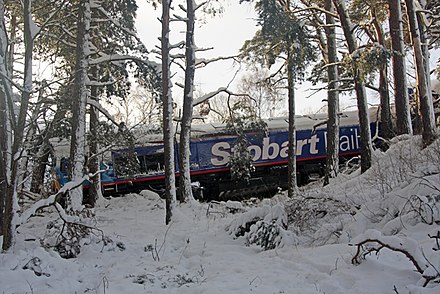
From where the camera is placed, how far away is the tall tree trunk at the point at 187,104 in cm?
1052

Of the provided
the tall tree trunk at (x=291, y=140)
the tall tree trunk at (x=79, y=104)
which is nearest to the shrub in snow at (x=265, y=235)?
the tall tree trunk at (x=79, y=104)

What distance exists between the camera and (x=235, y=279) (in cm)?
434

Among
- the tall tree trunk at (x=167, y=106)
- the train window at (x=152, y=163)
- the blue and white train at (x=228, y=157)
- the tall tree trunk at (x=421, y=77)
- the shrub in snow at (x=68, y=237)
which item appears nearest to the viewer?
the shrub in snow at (x=68, y=237)

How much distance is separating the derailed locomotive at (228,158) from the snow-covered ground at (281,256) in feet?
25.6

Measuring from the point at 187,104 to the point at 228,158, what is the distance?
5756 millimetres

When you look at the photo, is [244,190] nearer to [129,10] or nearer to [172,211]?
[172,211]

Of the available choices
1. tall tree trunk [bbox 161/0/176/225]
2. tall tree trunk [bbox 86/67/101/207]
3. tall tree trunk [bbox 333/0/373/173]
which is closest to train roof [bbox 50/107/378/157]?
tall tree trunk [bbox 86/67/101/207]

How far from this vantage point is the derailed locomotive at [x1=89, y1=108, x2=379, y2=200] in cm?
1531

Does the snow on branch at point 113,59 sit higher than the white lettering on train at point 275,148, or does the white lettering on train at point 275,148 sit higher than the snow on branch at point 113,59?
the snow on branch at point 113,59

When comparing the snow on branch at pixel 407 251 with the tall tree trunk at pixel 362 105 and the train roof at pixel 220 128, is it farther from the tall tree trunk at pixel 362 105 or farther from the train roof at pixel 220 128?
the train roof at pixel 220 128

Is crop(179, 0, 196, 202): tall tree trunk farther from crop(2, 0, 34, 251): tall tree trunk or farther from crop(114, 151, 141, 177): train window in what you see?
crop(2, 0, 34, 251): tall tree trunk

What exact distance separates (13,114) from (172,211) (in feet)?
14.3

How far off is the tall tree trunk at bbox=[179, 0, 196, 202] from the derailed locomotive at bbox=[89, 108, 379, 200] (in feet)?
10.4

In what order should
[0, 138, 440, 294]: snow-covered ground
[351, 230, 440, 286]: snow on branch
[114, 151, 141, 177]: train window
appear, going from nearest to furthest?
[351, 230, 440, 286]: snow on branch, [0, 138, 440, 294]: snow-covered ground, [114, 151, 141, 177]: train window
